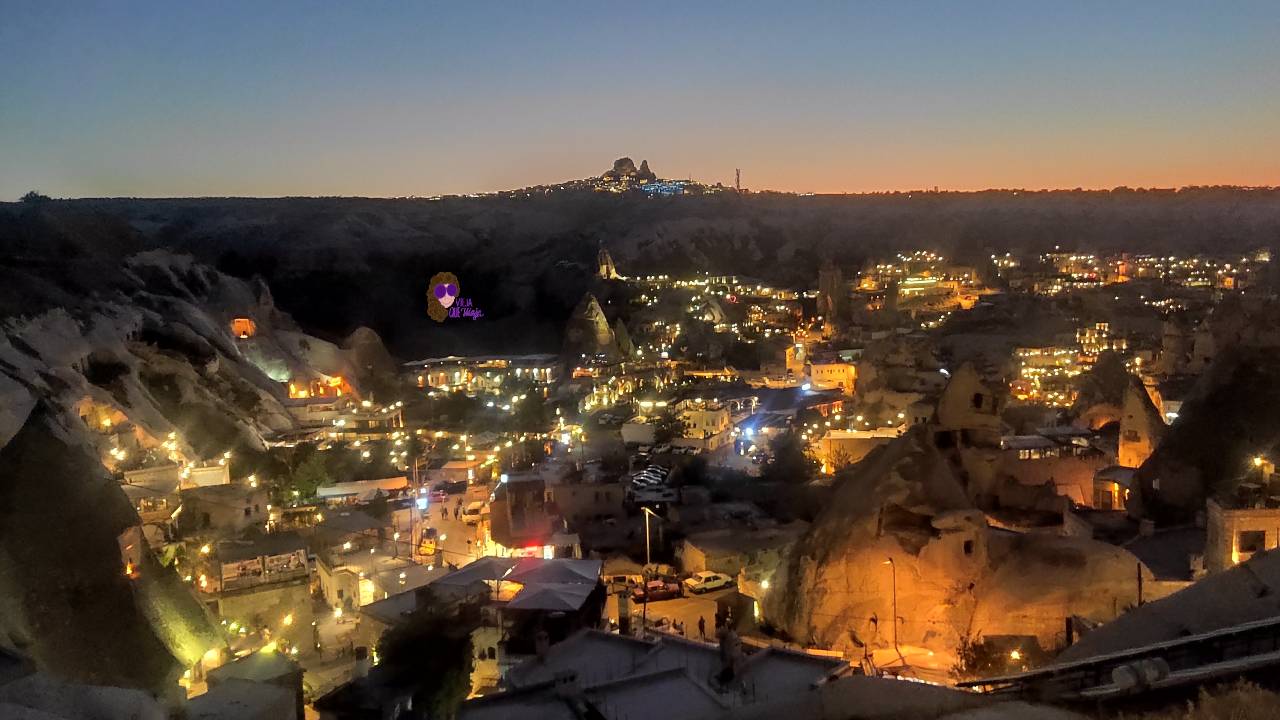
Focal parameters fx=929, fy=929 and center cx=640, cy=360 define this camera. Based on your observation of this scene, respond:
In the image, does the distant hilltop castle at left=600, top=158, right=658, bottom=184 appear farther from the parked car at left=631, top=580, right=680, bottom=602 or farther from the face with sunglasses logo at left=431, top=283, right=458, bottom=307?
the parked car at left=631, top=580, right=680, bottom=602

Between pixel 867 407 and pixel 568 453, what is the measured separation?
381 inches

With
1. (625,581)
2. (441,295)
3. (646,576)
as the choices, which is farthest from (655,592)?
(441,295)

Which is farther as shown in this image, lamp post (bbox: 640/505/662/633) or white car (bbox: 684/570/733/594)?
white car (bbox: 684/570/733/594)

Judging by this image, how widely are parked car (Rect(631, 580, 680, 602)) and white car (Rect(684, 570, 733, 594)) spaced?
258mm

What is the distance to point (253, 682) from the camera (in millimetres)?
12219

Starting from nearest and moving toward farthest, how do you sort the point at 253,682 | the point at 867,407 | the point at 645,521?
the point at 253,682 < the point at 645,521 < the point at 867,407

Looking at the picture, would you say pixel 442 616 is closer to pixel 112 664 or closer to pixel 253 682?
pixel 253 682

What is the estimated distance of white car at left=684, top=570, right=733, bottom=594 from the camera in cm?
1673

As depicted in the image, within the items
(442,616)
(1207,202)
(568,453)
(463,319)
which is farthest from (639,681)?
(1207,202)

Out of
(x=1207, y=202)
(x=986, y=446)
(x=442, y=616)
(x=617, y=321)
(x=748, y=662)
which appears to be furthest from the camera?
(x=1207, y=202)

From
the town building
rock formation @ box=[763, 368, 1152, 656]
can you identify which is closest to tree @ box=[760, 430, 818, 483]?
rock formation @ box=[763, 368, 1152, 656]

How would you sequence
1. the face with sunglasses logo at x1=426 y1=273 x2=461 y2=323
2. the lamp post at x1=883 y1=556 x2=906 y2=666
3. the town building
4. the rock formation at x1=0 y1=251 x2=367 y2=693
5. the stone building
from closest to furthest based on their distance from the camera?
the rock formation at x1=0 y1=251 x2=367 y2=693, the lamp post at x1=883 y1=556 x2=906 y2=666, the stone building, the town building, the face with sunglasses logo at x1=426 y1=273 x2=461 y2=323

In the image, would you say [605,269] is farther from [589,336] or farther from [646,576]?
[646,576]

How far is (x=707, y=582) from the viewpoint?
55.5 ft
